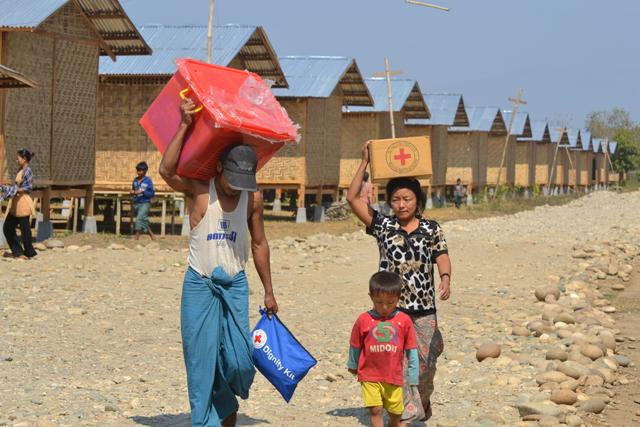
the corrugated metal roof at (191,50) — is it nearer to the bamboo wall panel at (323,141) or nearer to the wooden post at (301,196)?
the bamboo wall panel at (323,141)

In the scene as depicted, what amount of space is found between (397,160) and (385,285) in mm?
878

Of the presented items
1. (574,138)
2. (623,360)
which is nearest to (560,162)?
(574,138)

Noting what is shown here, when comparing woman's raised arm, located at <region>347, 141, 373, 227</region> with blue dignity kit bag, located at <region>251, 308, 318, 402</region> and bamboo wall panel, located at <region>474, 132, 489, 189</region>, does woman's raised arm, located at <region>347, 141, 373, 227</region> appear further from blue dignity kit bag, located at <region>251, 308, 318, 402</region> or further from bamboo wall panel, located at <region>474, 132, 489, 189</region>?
bamboo wall panel, located at <region>474, 132, 489, 189</region>

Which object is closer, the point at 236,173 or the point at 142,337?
the point at 236,173

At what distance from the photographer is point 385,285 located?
575cm

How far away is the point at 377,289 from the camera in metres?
5.75

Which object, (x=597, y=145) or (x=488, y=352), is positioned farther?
(x=597, y=145)

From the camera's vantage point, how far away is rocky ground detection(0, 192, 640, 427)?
7.02 metres

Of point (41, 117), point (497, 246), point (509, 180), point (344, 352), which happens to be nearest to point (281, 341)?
point (344, 352)

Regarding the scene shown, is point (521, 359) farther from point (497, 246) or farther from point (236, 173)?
point (497, 246)

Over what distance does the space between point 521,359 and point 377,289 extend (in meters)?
3.50

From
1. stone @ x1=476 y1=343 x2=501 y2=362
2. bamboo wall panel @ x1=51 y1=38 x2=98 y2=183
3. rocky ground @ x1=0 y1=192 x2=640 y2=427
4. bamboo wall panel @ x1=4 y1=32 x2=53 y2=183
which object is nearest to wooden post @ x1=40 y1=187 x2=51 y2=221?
bamboo wall panel @ x1=4 y1=32 x2=53 y2=183

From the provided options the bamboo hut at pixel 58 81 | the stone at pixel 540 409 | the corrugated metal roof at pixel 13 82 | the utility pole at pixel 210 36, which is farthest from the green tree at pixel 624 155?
the stone at pixel 540 409

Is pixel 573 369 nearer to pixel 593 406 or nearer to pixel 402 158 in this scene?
pixel 593 406
